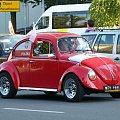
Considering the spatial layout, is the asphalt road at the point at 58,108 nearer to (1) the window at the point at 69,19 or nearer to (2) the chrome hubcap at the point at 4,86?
(2) the chrome hubcap at the point at 4,86

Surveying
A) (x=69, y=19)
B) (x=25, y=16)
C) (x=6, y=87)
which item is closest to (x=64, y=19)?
(x=69, y=19)

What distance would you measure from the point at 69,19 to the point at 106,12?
1826cm

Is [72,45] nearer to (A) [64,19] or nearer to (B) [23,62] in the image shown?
(B) [23,62]

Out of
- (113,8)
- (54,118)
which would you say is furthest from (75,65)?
(113,8)

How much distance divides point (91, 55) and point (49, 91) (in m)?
1.54

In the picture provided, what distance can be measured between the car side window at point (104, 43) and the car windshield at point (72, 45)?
2.00m

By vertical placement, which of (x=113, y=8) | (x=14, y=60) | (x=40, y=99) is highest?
(x=113, y=8)

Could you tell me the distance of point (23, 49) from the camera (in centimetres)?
1647

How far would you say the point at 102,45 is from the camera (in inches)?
717

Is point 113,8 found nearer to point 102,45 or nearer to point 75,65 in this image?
point 102,45

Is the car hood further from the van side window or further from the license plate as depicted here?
the van side window

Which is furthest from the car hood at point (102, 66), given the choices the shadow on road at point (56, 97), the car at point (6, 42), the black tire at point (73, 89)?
the car at point (6, 42)

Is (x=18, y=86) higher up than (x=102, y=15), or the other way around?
(x=102, y=15)

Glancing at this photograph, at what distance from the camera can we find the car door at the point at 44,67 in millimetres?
15219
